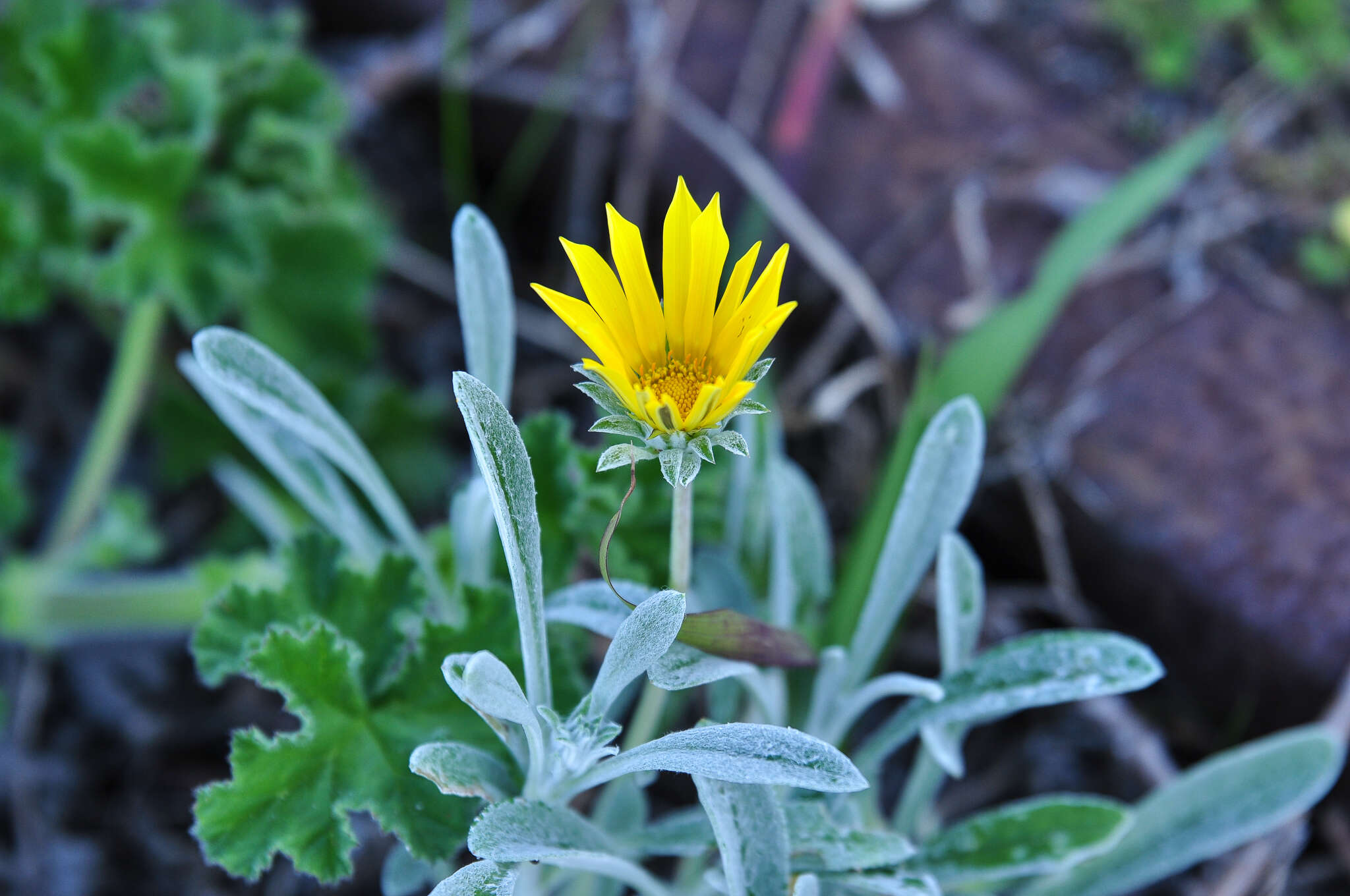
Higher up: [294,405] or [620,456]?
[294,405]

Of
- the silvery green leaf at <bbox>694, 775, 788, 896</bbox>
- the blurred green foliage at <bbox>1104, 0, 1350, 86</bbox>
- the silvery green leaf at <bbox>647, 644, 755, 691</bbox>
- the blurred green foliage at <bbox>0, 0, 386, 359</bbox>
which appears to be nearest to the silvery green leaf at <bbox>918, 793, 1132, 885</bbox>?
the silvery green leaf at <bbox>694, 775, 788, 896</bbox>

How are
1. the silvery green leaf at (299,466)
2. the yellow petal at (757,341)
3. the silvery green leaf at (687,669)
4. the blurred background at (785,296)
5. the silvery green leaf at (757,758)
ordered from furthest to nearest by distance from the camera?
the blurred background at (785,296) → the silvery green leaf at (299,466) → the silvery green leaf at (687,669) → the silvery green leaf at (757,758) → the yellow petal at (757,341)

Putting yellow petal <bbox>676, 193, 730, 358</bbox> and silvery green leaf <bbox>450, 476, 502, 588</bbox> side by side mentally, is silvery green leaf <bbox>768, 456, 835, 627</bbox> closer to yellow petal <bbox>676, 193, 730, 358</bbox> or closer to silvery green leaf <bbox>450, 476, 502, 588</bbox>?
silvery green leaf <bbox>450, 476, 502, 588</bbox>

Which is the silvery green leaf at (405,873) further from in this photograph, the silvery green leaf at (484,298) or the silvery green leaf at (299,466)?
the silvery green leaf at (484,298)

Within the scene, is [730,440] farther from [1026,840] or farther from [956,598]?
[1026,840]

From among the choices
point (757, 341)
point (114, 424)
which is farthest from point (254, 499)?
point (757, 341)

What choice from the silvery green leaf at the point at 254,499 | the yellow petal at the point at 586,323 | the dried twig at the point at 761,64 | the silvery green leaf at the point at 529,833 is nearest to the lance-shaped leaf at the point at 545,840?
the silvery green leaf at the point at 529,833
